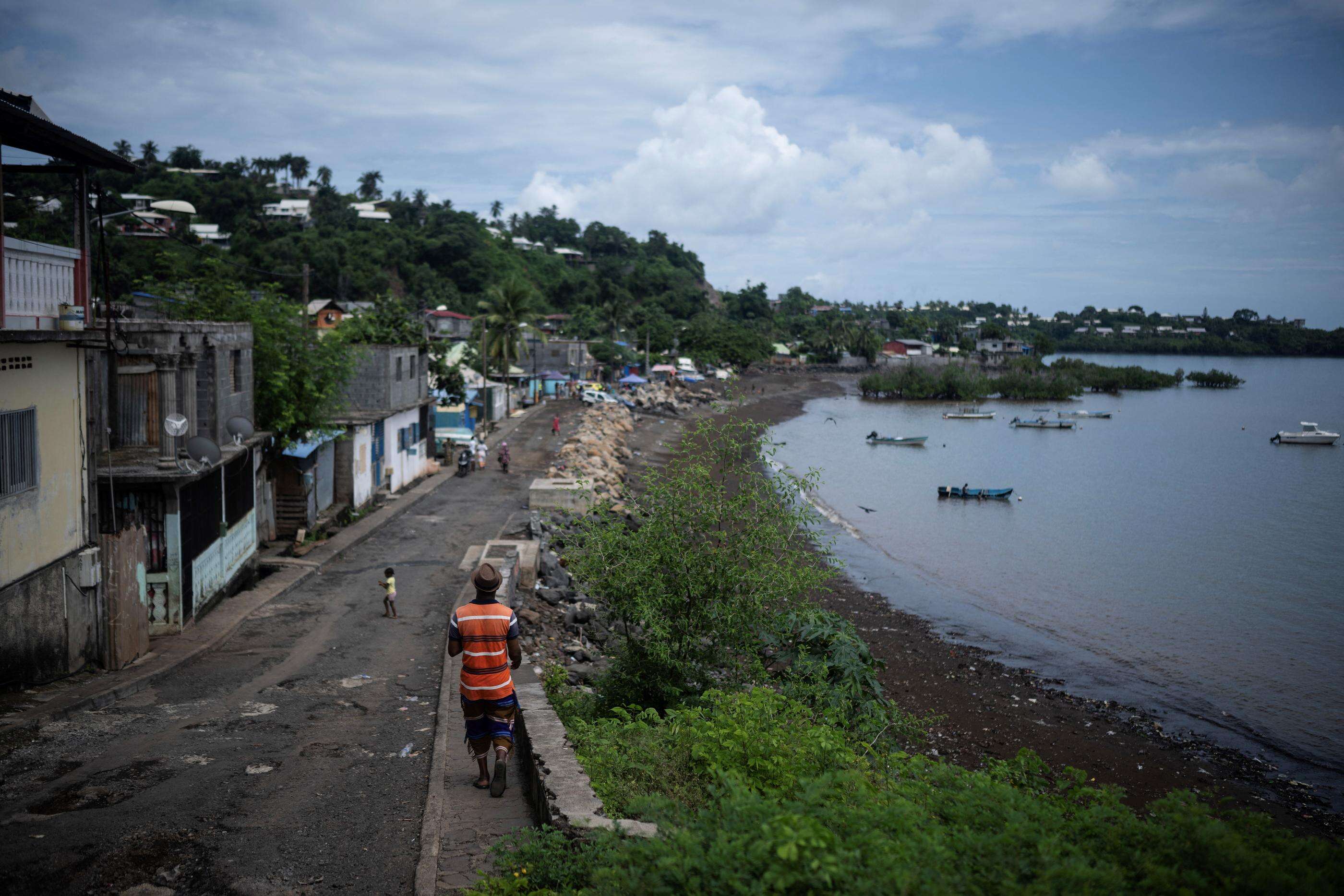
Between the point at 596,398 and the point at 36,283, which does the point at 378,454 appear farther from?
the point at 596,398

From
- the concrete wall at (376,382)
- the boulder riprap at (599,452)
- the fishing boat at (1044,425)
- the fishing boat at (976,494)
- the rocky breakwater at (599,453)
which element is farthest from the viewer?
the fishing boat at (1044,425)

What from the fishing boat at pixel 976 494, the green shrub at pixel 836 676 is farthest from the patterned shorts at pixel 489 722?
the fishing boat at pixel 976 494

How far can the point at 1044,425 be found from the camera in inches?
3086

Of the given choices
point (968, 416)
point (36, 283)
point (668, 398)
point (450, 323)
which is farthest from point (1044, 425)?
point (36, 283)

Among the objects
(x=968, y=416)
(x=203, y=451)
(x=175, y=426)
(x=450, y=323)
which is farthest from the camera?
(x=968, y=416)

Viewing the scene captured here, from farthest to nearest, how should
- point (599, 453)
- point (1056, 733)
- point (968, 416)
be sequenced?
→ point (968, 416), point (599, 453), point (1056, 733)

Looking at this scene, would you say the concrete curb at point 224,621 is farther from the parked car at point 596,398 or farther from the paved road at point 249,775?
the parked car at point 596,398

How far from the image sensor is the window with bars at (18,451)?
30.9ft

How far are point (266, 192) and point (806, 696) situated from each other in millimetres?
102430

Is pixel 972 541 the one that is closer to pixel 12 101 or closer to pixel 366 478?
pixel 366 478

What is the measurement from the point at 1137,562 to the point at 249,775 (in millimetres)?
30895

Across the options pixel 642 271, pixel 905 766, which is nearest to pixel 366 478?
pixel 905 766

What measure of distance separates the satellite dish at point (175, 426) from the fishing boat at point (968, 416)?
262 ft

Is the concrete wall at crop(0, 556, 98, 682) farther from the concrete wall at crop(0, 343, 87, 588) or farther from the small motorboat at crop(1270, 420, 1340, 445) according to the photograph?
the small motorboat at crop(1270, 420, 1340, 445)
